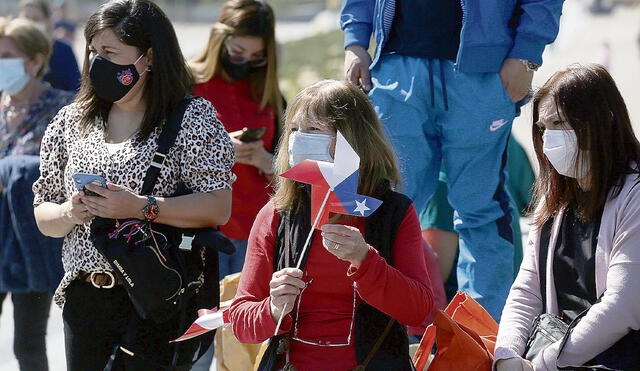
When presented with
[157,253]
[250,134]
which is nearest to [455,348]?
[157,253]

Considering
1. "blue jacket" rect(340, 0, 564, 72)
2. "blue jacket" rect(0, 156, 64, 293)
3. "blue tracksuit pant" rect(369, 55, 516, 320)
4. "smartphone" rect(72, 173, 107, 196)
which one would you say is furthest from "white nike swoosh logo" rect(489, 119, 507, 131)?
"blue jacket" rect(0, 156, 64, 293)

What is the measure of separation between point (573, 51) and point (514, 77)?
3512 cm

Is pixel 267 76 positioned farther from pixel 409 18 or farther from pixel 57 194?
pixel 57 194

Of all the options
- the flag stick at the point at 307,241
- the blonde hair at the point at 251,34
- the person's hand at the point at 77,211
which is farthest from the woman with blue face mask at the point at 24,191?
the flag stick at the point at 307,241

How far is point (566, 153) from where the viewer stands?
10.9 feet

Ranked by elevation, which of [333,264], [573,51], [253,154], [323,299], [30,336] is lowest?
[573,51]

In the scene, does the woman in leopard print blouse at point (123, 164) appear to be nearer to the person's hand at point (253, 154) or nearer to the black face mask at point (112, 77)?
the black face mask at point (112, 77)

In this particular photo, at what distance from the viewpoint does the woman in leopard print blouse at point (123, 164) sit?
145 inches

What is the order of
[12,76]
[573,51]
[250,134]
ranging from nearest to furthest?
[250,134], [12,76], [573,51]

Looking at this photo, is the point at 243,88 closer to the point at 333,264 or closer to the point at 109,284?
the point at 109,284

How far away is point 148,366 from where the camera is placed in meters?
3.70


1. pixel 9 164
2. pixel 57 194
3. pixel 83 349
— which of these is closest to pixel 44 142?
pixel 57 194

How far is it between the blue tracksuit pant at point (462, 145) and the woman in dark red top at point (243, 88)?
3.28 ft

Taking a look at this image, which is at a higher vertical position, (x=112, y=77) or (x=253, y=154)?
(x=112, y=77)
